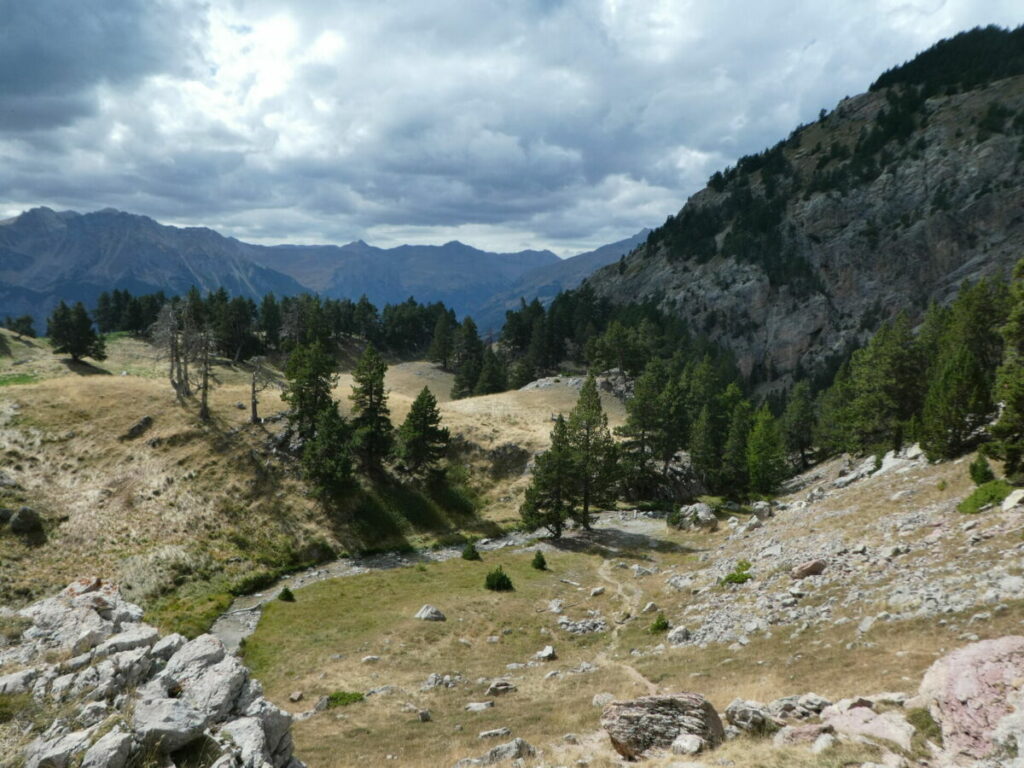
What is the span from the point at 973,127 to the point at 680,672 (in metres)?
250

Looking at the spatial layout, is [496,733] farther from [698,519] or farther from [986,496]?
[698,519]

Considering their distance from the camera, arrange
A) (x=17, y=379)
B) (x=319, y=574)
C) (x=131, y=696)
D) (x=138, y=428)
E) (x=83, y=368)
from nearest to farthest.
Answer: (x=131, y=696)
(x=319, y=574)
(x=138, y=428)
(x=17, y=379)
(x=83, y=368)

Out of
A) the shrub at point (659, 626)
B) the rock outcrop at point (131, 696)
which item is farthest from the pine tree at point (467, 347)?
the rock outcrop at point (131, 696)

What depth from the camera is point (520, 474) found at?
74.4 metres

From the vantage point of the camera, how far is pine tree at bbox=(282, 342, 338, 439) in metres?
64.2

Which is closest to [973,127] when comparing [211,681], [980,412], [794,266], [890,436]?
[794,266]

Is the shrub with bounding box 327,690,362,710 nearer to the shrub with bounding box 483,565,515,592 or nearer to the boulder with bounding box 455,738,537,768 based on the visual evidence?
the boulder with bounding box 455,738,537,768

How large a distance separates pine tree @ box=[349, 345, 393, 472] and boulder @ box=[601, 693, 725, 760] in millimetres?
53097

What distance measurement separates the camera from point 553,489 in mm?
59625

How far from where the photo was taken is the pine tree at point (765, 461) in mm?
68688

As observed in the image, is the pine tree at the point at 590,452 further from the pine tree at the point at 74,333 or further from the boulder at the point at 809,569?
the pine tree at the point at 74,333

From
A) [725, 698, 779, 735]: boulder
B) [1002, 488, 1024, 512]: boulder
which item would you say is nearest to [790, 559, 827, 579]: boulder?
[1002, 488, 1024, 512]: boulder

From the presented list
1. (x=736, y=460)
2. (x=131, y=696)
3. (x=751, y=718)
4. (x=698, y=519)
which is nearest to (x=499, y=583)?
(x=698, y=519)

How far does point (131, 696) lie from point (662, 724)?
47.5 ft
